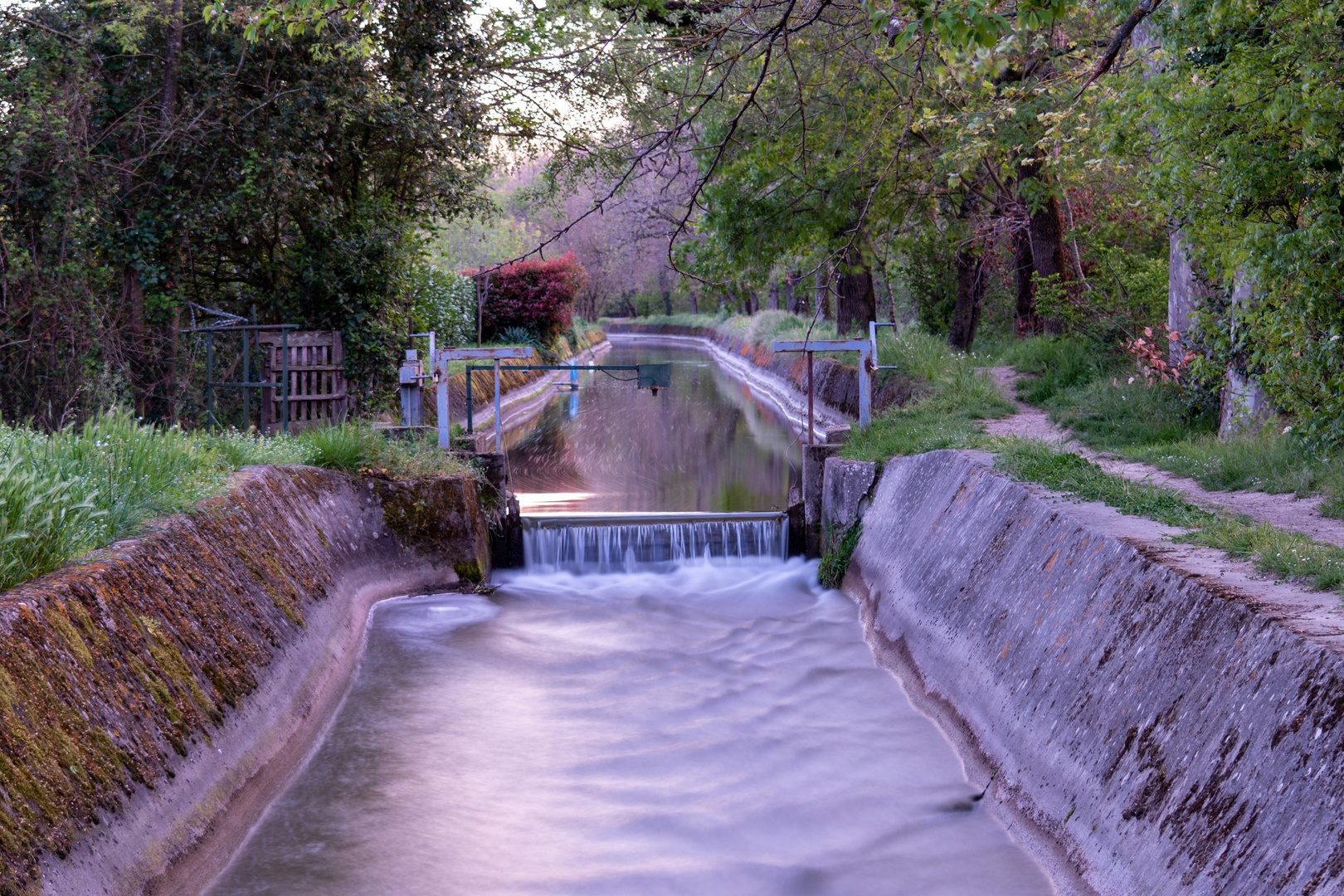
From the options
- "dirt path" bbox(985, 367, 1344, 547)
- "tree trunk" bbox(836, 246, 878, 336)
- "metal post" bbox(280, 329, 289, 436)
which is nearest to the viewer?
"dirt path" bbox(985, 367, 1344, 547)

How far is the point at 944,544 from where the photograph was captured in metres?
7.47

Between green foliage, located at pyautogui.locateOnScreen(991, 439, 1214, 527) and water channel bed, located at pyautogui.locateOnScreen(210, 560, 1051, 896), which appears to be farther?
green foliage, located at pyautogui.locateOnScreen(991, 439, 1214, 527)

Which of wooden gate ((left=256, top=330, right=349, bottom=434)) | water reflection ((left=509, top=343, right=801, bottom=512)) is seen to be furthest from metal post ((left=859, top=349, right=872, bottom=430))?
wooden gate ((left=256, top=330, right=349, bottom=434))

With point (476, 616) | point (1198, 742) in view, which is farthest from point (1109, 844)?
point (476, 616)

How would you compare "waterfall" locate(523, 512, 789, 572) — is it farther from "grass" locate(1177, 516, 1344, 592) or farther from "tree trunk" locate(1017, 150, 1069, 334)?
"tree trunk" locate(1017, 150, 1069, 334)

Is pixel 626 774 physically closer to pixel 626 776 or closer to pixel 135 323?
pixel 626 776

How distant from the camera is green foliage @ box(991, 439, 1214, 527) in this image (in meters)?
5.90

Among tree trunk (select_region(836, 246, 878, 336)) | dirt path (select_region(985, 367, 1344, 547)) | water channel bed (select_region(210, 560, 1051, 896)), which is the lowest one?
water channel bed (select_region(210, 560, 1051, 896))

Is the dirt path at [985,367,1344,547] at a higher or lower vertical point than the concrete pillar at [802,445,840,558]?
higher

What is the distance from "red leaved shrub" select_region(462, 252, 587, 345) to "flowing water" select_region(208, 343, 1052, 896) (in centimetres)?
1964

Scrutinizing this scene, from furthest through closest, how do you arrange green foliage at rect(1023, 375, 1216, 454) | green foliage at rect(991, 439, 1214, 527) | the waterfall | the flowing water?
the waterfall → green foliage at rect(1023, 375, 1216, 454) → green foliage at rect(991, 439, 1214, 527) → the flowing water

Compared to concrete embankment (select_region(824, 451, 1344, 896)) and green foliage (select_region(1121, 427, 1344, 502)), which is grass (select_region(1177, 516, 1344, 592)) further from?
green foliage (select_region(1121, 427, 1344, 502))

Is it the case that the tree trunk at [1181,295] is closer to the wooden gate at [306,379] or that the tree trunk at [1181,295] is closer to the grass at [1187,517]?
the grass at [1187,517]

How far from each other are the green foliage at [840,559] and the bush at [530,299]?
1897cm
